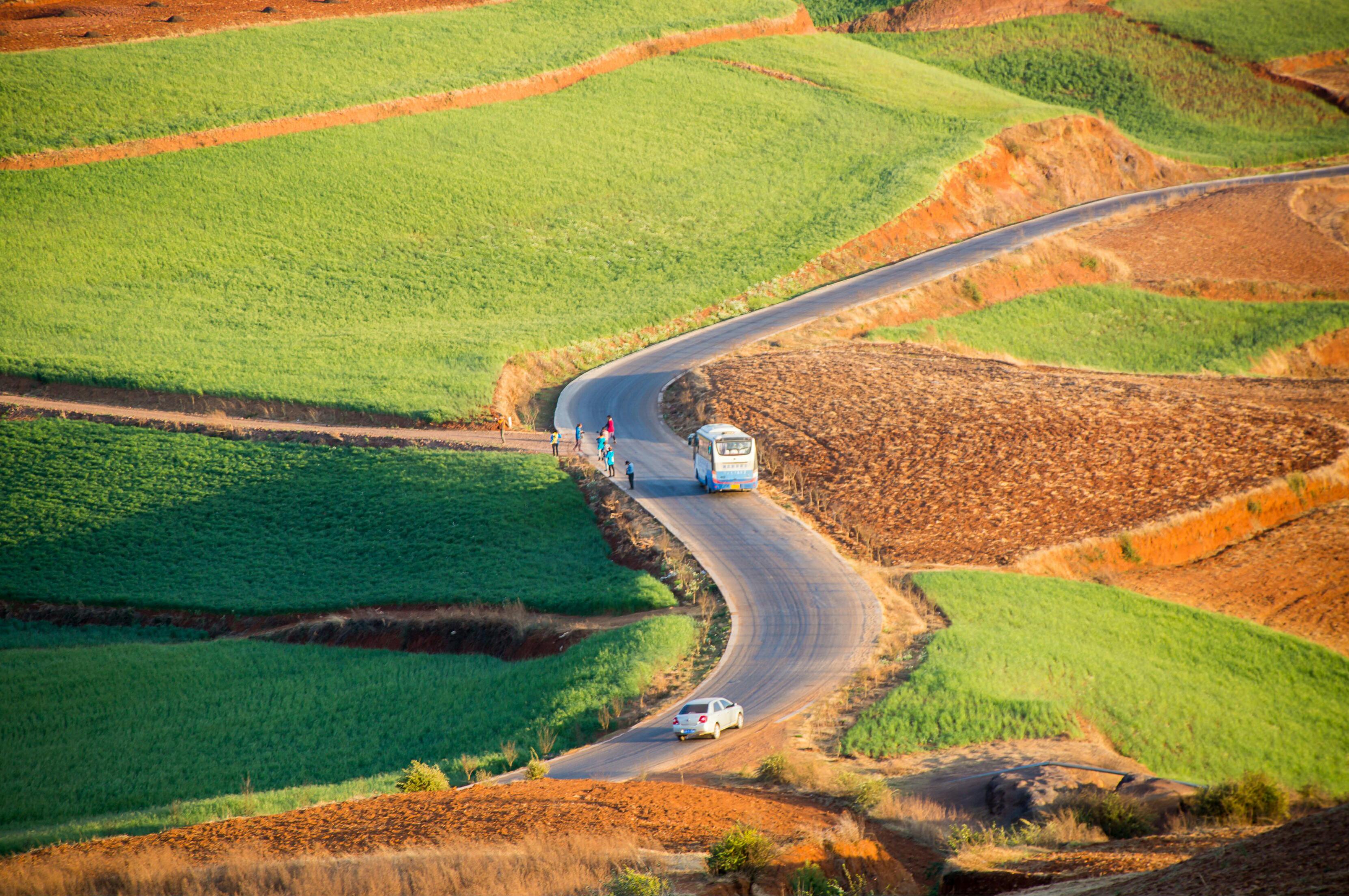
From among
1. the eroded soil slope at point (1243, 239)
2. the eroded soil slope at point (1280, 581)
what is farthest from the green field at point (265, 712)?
the eroded soil slope at point (1243, 239)

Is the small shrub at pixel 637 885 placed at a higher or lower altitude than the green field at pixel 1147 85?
lower

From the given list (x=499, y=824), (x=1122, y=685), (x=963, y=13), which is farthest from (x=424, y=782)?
(x=963, y=13)

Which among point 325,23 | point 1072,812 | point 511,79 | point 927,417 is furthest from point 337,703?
point 325,23

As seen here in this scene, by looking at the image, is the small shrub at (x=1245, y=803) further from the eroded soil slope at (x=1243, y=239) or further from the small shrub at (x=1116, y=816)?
the eroded soil slope at (x=1243, y=239)

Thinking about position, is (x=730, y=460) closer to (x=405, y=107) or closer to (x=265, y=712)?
(x=265, y=712)

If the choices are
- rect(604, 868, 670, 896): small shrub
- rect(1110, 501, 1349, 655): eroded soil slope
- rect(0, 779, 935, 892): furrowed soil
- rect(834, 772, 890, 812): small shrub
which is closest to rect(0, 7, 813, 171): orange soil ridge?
rect(0, 779, 935, 892): furrowed soil

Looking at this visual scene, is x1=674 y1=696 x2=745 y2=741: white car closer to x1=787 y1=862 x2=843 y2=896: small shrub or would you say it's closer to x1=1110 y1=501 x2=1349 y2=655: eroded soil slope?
x1=787 y1=862 x2=843 y2=896: small shrub
